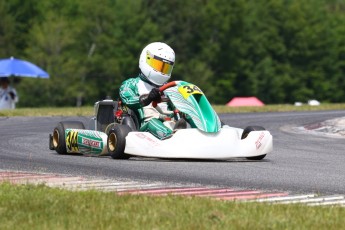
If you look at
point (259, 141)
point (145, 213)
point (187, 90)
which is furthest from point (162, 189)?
point (259, 141)

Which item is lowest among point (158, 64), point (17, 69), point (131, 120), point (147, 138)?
point (147, 138)

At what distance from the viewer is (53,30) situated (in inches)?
2862

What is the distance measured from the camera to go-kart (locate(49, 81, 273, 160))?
40.7 ft

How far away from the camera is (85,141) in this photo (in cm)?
1366

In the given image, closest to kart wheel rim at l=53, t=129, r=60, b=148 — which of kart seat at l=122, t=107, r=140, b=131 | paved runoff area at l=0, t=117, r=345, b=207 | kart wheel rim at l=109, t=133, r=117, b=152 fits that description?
kart seat at l=122, t=107, r=140, b=131

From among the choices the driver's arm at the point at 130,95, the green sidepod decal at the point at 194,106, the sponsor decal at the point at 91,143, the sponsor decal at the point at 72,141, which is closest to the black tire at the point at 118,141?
the sponsor decal at the point at 91,143

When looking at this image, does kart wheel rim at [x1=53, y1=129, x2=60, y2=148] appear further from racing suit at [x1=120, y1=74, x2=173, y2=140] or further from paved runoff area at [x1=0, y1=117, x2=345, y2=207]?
paved runoff area at [x1=0, y1=117, x2=345, y2=207]

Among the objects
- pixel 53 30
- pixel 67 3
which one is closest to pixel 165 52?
pixel 53 30

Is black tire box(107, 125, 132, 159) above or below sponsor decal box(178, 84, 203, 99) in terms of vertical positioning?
below

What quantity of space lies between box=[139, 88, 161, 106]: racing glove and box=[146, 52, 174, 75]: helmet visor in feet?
2.36

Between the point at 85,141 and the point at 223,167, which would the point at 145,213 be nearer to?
the point at 223,167

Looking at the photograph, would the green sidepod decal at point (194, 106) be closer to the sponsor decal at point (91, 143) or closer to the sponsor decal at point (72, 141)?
the sponsor decal at point (91, 143)

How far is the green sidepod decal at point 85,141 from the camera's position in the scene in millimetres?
13273

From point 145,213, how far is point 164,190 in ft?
5.95
